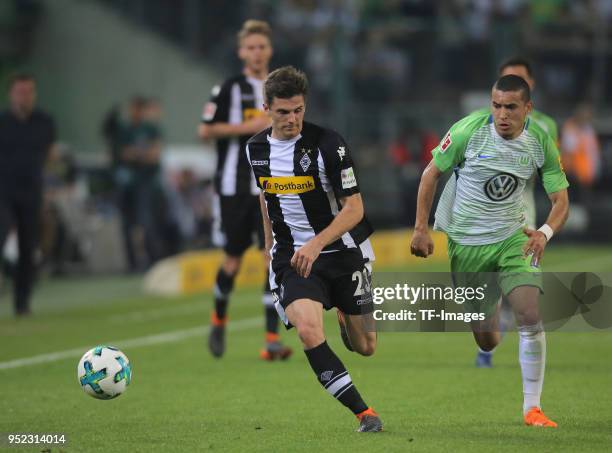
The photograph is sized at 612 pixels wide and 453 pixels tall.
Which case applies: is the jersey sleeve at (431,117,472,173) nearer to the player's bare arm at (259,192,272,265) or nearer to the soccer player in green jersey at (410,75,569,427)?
the soccer player in green jersey at (410,75,569,427)

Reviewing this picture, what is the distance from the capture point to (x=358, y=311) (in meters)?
7.77

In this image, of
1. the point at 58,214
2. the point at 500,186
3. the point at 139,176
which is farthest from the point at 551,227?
the point at 139,176

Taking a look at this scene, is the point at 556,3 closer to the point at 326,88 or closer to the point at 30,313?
the point at 326,88

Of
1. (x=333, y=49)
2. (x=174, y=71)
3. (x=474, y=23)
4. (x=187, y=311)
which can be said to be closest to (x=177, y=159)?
(x=174, y=71)

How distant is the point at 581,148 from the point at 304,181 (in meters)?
16.9

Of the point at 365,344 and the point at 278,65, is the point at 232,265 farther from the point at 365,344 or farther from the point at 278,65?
the point at 278,65

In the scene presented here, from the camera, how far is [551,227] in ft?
24.8

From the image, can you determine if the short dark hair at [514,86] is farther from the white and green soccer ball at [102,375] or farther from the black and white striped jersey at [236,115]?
the black and white striped jersey at [236,115]

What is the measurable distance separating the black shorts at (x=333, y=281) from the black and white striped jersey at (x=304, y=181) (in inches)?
2.7

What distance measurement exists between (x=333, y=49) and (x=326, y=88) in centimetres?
73

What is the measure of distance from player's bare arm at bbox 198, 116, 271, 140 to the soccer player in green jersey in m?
3.05

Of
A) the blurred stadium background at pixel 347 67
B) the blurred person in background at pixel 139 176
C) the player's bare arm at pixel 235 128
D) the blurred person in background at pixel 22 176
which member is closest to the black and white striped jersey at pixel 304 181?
the player's bare arm at pixel 235 128

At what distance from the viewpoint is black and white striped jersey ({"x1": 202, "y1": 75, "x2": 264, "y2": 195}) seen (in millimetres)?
11055

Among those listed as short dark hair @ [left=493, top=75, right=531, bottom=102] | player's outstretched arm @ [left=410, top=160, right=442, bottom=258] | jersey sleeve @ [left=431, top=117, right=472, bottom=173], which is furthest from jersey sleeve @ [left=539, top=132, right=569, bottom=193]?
player's outstretched arm @ [left=410, top=160, right=442, bottom=258]
